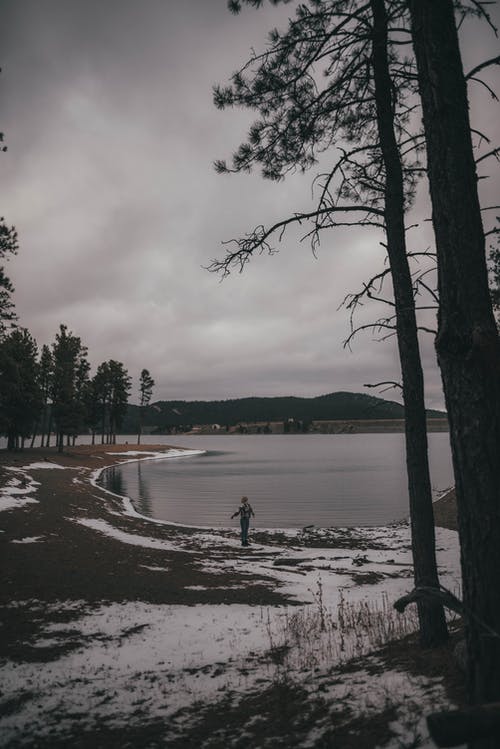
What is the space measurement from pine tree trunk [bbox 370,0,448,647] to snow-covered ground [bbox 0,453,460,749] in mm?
1925

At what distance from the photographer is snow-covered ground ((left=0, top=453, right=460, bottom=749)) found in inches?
202

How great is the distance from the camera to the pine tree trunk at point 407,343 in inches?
268

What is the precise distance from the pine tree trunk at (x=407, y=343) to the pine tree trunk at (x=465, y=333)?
2.76 m

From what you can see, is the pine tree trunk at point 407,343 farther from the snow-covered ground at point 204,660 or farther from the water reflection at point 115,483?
the water reflection at point 115,483

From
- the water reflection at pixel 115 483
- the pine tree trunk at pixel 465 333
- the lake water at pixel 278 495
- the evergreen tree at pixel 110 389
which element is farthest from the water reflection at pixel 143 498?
the evergreen tree at pixel 110 389

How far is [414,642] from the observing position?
6.69 meters

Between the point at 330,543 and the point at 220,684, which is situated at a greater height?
the point at 220,684

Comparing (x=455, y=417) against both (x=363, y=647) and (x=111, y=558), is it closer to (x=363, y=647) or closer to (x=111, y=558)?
(x=363, y=647)

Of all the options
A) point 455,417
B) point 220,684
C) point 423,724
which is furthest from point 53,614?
point 455,417

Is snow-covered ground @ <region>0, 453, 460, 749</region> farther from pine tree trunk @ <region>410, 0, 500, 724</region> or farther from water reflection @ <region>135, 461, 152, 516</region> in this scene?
water reflection @ <region>135, 461, 152, 516</region>

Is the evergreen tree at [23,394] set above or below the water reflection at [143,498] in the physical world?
above

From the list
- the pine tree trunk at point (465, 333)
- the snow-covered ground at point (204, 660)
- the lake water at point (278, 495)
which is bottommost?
the lake water at point (278, 495)

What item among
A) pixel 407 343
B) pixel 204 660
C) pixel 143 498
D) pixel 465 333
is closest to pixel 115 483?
pixel 143 498

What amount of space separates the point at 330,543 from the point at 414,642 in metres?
13.9
